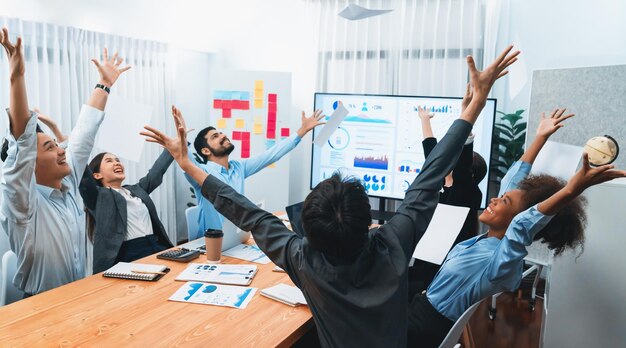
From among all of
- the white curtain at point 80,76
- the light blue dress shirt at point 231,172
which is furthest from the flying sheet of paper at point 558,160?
the white curtain at point 80,76

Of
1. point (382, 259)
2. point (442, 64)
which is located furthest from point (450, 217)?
point (442, 64)

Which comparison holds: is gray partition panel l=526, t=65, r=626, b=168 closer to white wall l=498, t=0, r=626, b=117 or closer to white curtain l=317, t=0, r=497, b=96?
white wall l=498, t=0, r=626, b=117

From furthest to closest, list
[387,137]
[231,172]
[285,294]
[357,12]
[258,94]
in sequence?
[258,94] < [387,137] < [231,172] < [357,12] < [285,294]

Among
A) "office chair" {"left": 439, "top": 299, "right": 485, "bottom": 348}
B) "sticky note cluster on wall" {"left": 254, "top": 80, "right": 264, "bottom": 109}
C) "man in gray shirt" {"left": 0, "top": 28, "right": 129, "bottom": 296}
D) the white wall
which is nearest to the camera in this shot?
"office chair" {"left": 439, "top": 299, "right": 485, "bottom": 348}

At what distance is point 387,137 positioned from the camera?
3.81 m

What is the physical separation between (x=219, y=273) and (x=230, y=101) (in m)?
2.87

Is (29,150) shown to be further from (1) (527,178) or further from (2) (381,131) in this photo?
(2) (381,131)

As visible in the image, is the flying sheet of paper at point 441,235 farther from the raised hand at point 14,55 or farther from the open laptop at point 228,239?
the raised hand at point 14,55

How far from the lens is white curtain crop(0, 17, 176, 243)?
10.4 ft

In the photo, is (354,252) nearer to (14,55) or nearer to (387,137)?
(14,55)

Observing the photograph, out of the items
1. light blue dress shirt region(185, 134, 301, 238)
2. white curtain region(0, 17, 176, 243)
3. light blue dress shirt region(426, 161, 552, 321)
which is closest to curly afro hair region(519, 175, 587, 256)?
light blue dress shirt region(426, 161, 552, 321)

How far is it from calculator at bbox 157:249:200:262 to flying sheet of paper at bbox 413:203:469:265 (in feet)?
3.34

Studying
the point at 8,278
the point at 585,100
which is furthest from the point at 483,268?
the point at 585,100

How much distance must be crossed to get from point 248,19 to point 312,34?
87 centimetres
